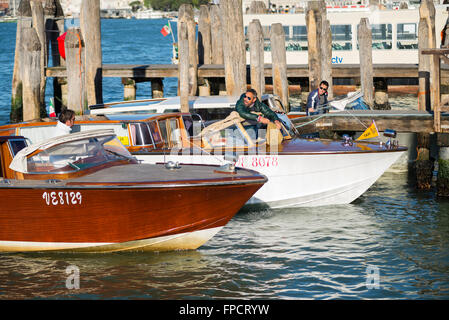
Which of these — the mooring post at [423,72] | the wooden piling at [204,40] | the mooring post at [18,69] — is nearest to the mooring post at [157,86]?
the wooden piling at [204,40]

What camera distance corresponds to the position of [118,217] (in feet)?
37.4

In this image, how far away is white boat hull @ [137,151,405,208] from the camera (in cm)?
1429

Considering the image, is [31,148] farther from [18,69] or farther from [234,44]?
[18,69]

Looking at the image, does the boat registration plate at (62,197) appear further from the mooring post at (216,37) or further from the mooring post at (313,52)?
the mooring post at (216,37)

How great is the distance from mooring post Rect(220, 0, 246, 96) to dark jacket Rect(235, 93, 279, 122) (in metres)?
4.29

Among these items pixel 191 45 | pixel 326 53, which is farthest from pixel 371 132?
pixel 191 45

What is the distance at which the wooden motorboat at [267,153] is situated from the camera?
46.6ft

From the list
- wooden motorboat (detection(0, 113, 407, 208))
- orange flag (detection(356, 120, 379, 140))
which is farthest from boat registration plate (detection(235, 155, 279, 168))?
orange flag (detection(356, 120, 379, 140))

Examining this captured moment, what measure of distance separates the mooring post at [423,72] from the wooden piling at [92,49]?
7.98m

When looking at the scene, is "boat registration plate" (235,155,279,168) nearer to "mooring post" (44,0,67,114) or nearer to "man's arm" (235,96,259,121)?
"man's arm" (235,96,259,121)

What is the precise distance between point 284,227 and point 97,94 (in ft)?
25.1

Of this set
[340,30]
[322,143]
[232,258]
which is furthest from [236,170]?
[340,30]
